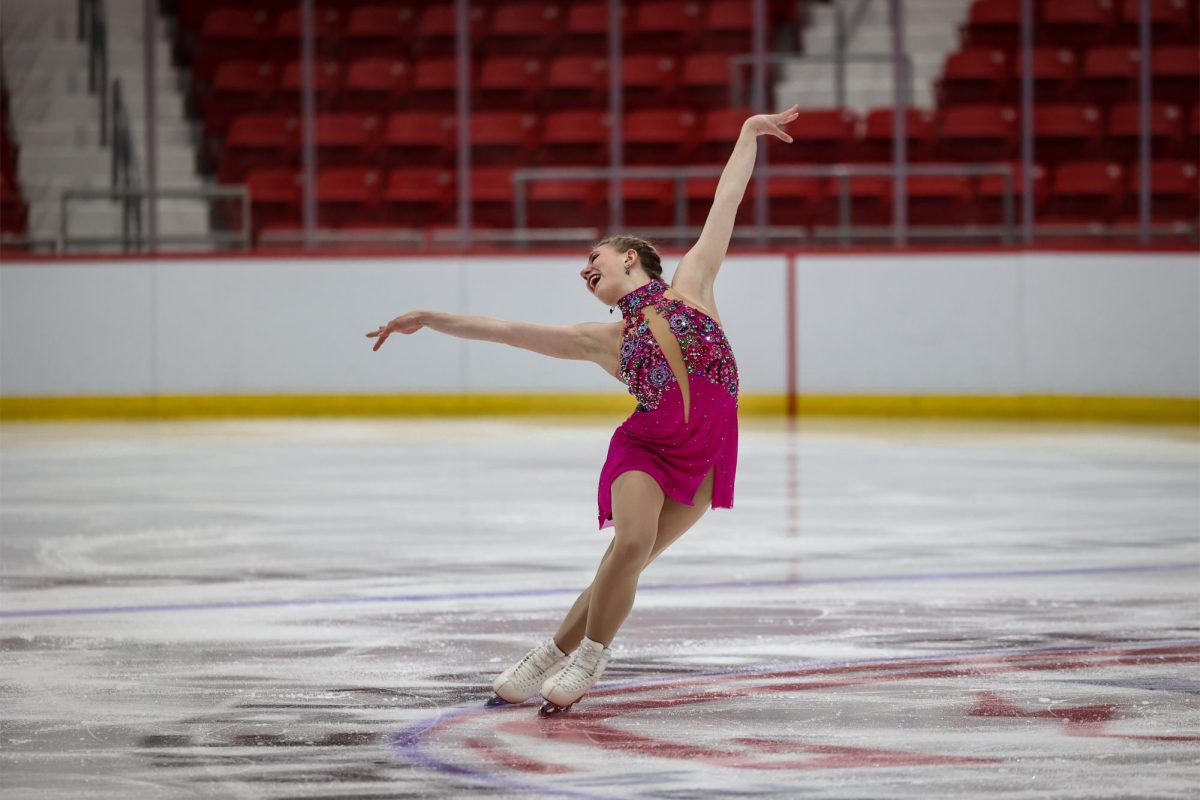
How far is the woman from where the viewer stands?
4824mm

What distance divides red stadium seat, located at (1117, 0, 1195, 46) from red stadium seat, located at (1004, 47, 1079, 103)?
68 cm

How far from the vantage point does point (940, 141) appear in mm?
18562

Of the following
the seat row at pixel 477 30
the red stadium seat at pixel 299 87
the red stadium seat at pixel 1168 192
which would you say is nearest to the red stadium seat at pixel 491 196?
the red stadium seat at pixel 299 87

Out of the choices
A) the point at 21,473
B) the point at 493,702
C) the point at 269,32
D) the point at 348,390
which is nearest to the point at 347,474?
the point at 21,473

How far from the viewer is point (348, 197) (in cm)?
1894

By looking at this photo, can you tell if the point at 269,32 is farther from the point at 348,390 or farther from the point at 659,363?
the point at 659,363

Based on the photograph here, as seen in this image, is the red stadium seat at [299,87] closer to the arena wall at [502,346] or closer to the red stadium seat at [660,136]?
the arena wall at [502,346]

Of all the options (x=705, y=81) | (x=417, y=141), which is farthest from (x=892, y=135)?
(x=417, y=141)

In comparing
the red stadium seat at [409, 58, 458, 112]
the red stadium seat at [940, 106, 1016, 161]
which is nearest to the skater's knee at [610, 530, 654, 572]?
the red stadium seat at [940, 106, 1016, 161]

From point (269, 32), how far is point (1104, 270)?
9.18 metres

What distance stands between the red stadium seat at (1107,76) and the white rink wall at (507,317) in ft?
9.64

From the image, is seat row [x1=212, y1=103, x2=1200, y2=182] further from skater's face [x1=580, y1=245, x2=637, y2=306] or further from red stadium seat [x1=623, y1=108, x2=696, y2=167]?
skater's face [x1=580, y1=245, x2=637, y2=306]

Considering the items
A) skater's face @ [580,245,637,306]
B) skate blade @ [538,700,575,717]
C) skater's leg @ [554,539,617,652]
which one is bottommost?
skate blade @ [538,700,575,717]

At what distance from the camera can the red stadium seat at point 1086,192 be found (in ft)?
58.7
